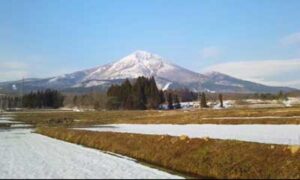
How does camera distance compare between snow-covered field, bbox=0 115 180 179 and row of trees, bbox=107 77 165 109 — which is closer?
snow-covered field, bbox=0 115 180 179

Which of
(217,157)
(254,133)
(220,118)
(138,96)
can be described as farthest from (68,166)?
(138,96)

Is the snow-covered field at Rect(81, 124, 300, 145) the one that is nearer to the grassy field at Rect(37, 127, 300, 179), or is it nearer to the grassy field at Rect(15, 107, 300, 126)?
the grassy field at Rect(37, 127, 300, 179)

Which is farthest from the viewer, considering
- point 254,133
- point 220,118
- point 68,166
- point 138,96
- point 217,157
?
point 138,96

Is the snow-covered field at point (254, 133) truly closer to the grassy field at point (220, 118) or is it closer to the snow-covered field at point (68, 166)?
the grassy field at point (220, 118)

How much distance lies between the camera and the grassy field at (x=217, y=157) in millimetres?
18297

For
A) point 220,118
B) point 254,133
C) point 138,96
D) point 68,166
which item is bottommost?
point 68,166

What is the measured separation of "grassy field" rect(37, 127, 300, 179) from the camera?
1830 cm

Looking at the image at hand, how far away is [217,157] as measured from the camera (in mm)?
20484

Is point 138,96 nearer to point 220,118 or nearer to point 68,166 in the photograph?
point 220,118

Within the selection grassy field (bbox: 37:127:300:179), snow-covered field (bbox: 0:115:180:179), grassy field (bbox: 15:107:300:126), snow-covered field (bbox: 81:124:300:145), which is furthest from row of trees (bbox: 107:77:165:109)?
snow-covered field (bbox: 0:115:180:179)

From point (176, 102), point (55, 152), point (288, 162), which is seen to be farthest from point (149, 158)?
point (176, 102)

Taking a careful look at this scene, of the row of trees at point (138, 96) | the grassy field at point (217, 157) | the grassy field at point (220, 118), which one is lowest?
the grassy field at point (217, 157)

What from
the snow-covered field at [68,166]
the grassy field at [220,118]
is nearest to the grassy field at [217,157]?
the snow-covered field at [68,166]

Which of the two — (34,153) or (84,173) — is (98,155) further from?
(84,173)
